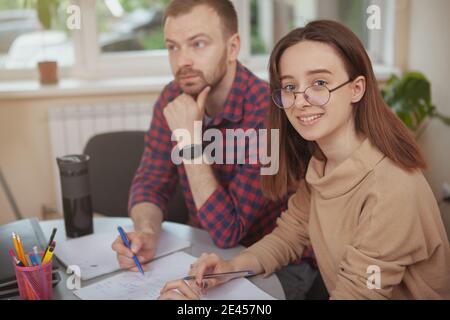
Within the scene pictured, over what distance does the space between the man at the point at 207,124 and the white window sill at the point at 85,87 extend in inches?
38.7

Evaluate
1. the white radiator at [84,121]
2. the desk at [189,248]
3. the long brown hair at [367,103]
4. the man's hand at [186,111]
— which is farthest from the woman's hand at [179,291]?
the white radiator at [84,121]

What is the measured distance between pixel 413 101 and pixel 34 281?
174 centimetres

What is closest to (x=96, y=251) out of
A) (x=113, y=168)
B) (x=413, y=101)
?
(x=113, y=168)

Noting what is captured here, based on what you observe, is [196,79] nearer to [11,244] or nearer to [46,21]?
[11,244]

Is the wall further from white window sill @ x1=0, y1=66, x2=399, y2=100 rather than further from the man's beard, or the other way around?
the man's beard

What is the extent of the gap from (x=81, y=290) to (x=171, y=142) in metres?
0.64

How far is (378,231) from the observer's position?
0.96 metres

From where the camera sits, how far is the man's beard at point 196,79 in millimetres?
1459

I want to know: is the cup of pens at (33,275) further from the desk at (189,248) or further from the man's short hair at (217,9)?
the man's short hair at (217,9)

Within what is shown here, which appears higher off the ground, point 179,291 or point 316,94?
point 316,94

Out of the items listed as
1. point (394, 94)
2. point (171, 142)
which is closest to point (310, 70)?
point (171, 142)

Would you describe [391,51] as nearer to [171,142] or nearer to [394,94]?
[394,94]

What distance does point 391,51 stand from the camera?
274 centimetres

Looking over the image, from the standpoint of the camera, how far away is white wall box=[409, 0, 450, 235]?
202 cm
